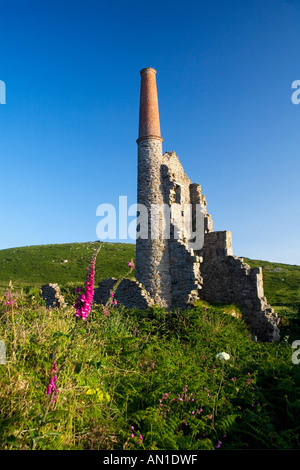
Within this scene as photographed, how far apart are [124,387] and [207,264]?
636 inches

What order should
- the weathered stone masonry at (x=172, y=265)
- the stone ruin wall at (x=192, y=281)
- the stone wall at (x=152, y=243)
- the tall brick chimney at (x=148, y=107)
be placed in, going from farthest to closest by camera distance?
the tall brick chimney at (x=148, y=107) → the stone wall at (x=152, y=243) → the weathered stone masonry at (x=172, y=265) → the stone ruin wall at (x=192, y=281)

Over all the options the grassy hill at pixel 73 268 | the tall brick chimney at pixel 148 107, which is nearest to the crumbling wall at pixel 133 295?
the tall brick chimney at pixel 148 107

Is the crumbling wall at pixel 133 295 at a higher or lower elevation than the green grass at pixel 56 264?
lower

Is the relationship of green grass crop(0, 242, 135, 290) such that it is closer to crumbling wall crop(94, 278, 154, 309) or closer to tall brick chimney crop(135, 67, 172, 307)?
tall brick chimney crop(135, 67, 172, 307)

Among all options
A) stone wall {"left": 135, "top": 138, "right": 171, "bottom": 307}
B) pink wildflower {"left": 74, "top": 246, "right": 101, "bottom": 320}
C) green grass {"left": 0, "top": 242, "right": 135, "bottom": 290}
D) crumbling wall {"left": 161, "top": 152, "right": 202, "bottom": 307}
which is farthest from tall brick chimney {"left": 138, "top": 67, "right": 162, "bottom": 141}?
green grass {"left": 0, "top": 242, "right": 135, "bottom": 290}

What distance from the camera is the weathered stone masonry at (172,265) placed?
17781mm

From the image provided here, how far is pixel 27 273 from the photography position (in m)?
55.4

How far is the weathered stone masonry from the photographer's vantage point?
700 inches

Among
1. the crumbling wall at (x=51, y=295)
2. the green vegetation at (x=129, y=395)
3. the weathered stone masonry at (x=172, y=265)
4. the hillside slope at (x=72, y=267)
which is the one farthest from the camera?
the hillside slope at (x=72, y=267)

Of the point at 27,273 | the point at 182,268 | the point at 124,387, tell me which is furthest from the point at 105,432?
the point at 27,273

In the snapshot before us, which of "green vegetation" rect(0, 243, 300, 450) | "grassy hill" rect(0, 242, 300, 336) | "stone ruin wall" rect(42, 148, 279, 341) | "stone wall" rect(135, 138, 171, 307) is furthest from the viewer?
"grassy hill" rect(0, 242, 300, 336)

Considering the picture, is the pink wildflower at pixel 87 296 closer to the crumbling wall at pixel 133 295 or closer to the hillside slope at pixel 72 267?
the crumbling wall at pixel 133 295

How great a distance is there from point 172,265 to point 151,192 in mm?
4380
